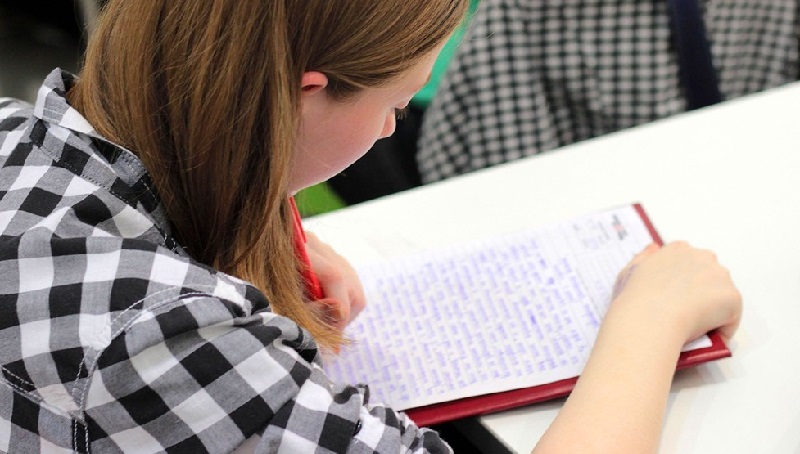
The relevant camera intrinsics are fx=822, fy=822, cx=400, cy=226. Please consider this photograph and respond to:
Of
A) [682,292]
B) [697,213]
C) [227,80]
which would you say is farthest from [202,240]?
[697,213]

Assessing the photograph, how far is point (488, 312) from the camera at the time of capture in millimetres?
780

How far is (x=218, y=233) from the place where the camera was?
24.2 inches

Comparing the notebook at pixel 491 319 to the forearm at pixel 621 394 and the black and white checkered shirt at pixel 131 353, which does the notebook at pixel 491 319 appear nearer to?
the forearm at pixel 621 394

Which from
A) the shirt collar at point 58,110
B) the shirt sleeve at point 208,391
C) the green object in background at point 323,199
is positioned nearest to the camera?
the shirt sleeve at point 208,391

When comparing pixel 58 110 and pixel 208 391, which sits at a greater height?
pixel 58 110

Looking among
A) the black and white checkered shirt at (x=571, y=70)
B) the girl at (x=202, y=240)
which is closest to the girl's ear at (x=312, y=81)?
the girl at (x=202, y=240)

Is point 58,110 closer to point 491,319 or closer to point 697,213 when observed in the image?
point 491,319

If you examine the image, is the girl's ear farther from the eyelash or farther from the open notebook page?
the open notebook page

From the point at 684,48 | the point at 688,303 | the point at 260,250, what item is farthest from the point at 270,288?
the point at 684,48

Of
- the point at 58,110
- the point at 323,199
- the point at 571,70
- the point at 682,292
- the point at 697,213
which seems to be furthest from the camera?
the point at 323,199

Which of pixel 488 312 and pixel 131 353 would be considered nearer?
pixel 131 353

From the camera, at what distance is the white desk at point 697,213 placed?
2.28 feet

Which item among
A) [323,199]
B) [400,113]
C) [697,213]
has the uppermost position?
[400,113]

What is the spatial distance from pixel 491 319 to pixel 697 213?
11.3 inches
